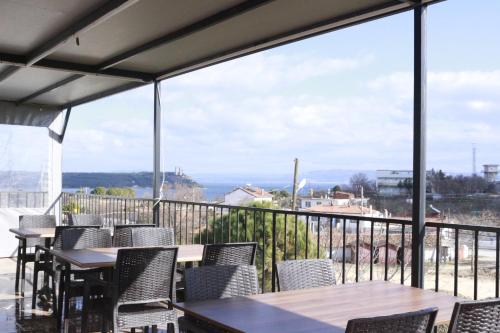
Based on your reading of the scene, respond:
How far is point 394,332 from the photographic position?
63.1 inches

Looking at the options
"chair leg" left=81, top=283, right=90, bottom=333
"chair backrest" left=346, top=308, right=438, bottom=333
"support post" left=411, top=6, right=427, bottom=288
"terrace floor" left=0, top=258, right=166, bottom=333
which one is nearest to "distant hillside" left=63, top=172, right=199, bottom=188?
"terrace floor" left=0, top=258, right=166, bottom=333

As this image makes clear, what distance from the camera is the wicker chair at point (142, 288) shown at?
3.39 meters

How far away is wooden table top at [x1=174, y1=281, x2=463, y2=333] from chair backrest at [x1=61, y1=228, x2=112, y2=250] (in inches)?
103

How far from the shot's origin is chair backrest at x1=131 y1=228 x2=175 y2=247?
4.48 m

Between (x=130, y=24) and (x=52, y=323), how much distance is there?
8.92 ft

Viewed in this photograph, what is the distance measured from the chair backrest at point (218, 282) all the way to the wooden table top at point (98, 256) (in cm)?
137

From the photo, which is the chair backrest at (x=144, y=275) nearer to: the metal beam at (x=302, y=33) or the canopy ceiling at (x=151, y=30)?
the canopy ceiling at (x=151, y=30)

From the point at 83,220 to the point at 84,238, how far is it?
→ 1.46m

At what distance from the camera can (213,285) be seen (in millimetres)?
2449

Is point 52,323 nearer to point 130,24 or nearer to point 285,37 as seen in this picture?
point 130,24

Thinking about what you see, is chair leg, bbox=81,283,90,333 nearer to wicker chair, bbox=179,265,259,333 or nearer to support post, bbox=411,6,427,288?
wicker chair, bbox=179,265,259,333

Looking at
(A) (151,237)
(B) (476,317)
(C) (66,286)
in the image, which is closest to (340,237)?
(A) (151,237)

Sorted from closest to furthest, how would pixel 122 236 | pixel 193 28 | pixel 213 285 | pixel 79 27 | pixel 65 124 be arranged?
pixel 213 285
pixel 79 27
pixel 193 28
pixel 122 236
pixel 65 124

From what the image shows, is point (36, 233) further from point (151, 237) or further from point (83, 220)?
point (151, 237)
